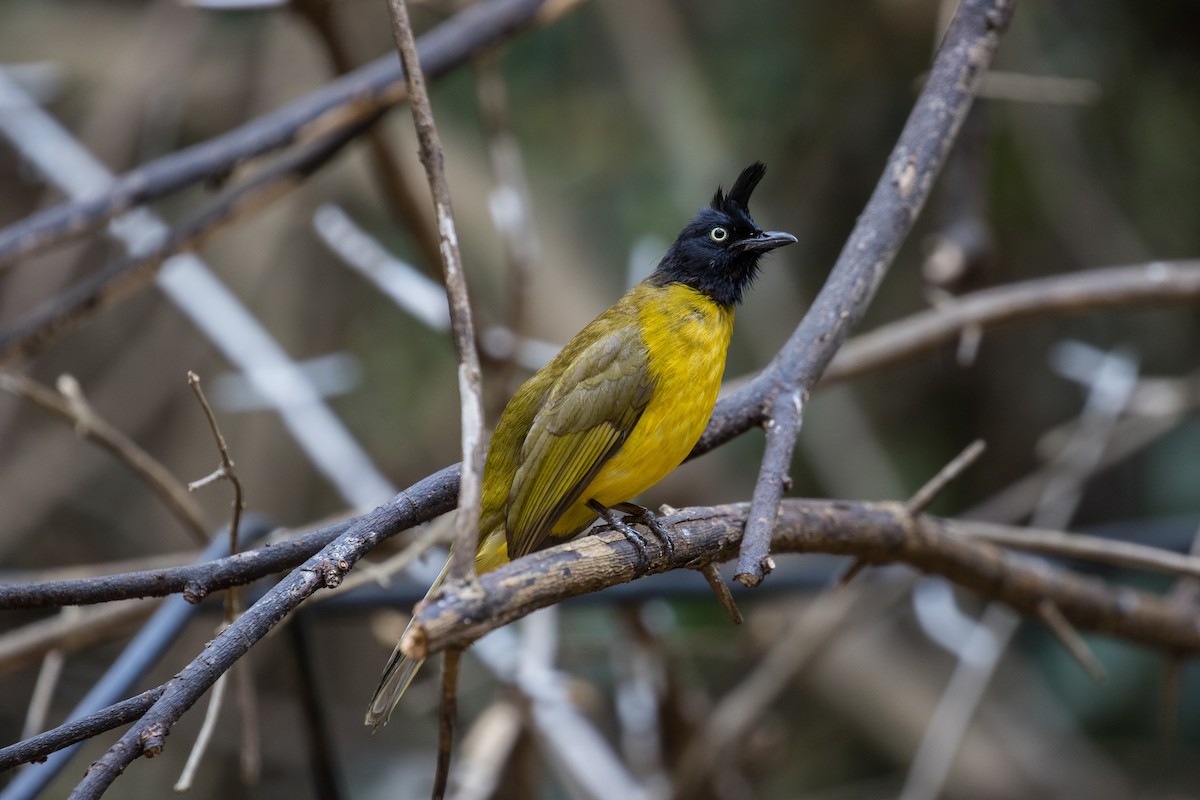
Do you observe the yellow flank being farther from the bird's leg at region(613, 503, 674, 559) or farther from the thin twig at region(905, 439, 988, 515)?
the thin twig at region(905, 439, 988, 515)

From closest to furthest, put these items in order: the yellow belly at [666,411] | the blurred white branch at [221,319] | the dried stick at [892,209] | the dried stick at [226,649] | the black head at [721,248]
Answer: the dried stick at [226,649] < the dried stick at [892,209] < the yellow belly at [666,411] < the black head at [721,248] < the blurred white branch at [221,319]

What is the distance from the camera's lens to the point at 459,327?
1360mm

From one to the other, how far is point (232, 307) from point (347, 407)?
7.53 ft

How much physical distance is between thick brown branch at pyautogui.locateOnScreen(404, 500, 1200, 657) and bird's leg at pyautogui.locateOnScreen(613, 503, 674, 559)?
1cm

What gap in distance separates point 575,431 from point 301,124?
53.7 inches

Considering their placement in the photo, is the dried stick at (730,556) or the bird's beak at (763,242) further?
the bird's beak at (763,242)

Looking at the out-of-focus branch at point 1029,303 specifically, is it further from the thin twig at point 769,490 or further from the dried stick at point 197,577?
the dried stick at point 197,577

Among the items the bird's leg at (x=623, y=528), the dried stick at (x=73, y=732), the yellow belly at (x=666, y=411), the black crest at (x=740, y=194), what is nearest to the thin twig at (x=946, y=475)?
the yellow belly at (x=666, y=411)

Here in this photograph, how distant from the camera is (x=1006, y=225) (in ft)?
18.6

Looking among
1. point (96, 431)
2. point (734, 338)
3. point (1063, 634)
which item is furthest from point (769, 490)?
point (734, 338)

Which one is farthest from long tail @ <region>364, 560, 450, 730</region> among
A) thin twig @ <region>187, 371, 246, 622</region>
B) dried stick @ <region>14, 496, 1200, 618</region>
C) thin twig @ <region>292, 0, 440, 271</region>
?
thin twig @ <region>292, 0, 440, 271</region>

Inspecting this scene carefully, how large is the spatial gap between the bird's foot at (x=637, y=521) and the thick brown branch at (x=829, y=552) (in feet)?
0.05

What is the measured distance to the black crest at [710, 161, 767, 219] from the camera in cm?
262

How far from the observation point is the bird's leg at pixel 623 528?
5.61 ft
